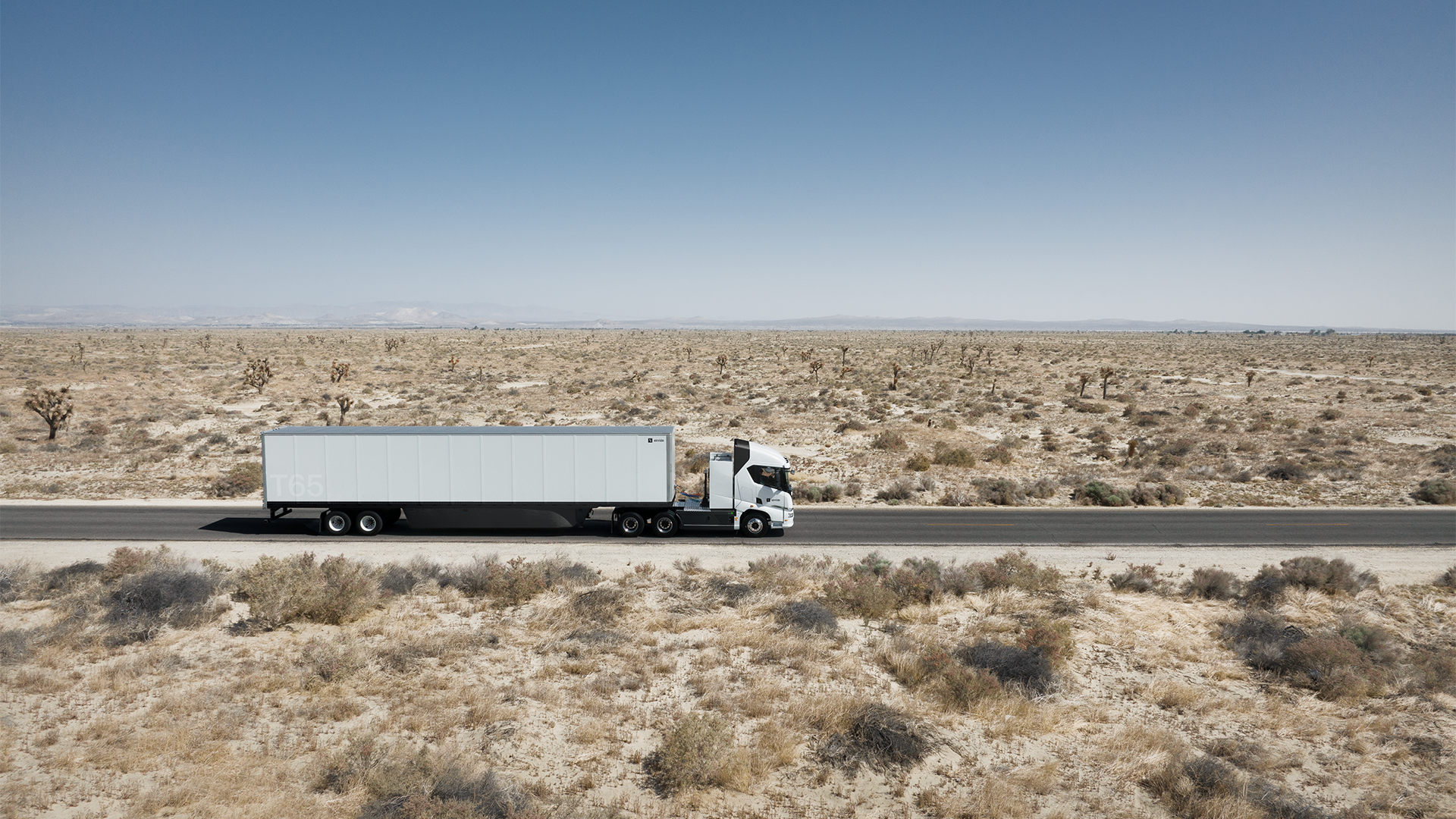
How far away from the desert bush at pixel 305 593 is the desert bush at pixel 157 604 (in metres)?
0.86

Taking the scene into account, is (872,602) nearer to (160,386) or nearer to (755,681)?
(755,681)

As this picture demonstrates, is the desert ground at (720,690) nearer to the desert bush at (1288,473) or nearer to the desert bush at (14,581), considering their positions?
the desert bush at (14,581)

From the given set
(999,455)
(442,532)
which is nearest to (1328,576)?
(999,455)

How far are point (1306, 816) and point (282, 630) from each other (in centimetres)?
1778

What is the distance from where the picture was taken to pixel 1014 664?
13508mm

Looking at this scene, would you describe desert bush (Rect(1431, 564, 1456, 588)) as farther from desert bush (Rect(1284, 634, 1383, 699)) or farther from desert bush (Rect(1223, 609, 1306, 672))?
desert bush (Rect(1284, 634, 1383, 699))

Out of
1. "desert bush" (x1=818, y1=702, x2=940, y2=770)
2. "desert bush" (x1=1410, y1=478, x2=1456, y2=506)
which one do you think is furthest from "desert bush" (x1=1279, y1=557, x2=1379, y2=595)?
"desert bush" (x1=1410, y1=478, x2=1456, y2=506)

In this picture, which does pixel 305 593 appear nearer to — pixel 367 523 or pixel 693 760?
pixel 367 523

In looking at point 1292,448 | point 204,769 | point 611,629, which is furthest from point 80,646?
point 1292,448

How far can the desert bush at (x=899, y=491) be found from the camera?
29.0 m

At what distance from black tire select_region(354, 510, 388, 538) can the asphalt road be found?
0.50 meters

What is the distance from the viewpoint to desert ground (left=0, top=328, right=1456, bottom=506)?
99.5ft

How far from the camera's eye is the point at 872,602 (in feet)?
54.4

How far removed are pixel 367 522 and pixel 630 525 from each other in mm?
8024
